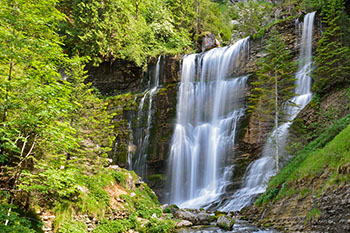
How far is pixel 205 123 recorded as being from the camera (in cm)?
2539

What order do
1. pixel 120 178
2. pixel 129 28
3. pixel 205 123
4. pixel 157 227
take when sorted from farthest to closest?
pixel 129 28 < pixel 205 123 < pixel 120 178 < pixel 157 227

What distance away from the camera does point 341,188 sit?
8.01 meters

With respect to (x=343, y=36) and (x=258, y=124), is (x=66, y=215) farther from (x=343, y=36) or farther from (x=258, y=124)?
(x=343, y=36)

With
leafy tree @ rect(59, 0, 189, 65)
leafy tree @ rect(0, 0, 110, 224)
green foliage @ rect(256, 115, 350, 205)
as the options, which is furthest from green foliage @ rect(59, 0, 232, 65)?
leafy tree @ rect(0, 0, 110, 224)

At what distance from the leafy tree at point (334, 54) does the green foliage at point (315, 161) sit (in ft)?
18.0

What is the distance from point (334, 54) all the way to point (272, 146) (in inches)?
284

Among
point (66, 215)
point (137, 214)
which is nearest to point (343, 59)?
point (137, 214)

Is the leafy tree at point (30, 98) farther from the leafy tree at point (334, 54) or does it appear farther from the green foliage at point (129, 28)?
the green foliage at point (129, 28)

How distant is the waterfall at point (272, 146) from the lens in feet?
56.0

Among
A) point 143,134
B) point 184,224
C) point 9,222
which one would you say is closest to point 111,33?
point 143,134

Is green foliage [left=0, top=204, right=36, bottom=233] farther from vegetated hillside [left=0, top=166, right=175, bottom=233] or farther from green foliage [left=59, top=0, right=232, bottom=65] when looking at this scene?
green foliage [left=59, top=0, right=232, bottom=65]

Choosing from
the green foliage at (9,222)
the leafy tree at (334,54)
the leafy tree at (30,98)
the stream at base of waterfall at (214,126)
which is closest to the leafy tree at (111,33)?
the stream at base of waterfall at (214,126)

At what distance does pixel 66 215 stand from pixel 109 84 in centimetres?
2455

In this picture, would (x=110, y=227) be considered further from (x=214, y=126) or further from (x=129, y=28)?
(x=129, y=28)
